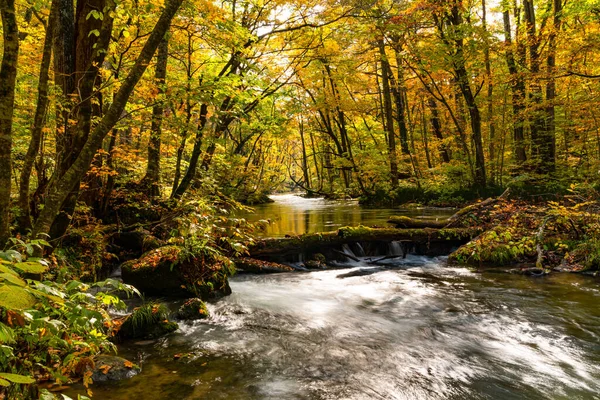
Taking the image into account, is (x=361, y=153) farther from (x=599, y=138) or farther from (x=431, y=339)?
(x=431, y=339)

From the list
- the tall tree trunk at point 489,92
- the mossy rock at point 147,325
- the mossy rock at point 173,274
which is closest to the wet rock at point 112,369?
the mossy rock at point 147,325

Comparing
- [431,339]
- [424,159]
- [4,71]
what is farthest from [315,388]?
[424,159]

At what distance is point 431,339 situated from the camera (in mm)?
4848

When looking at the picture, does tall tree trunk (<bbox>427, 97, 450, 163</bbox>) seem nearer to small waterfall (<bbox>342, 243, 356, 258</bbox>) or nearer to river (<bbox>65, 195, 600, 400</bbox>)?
small waterfall (<bbox>342, 243, 356, 258</bbox>)

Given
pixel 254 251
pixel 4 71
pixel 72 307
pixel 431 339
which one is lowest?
pixel 431 339

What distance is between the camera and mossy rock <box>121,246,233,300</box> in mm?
6238

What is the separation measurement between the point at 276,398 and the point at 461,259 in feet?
21.4

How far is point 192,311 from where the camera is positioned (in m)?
5.51

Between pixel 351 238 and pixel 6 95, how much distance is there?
7.56 meters

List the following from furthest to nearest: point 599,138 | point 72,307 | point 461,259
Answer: point 599,138
point 461,259
point 72,307

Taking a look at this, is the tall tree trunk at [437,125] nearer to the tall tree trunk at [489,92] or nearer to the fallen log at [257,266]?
the tall tree trunk at [489,92]

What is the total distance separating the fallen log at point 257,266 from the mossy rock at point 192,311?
8.87 ft

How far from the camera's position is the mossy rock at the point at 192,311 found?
5.43 m

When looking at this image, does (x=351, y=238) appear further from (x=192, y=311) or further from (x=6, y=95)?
(x=6, y=95)
